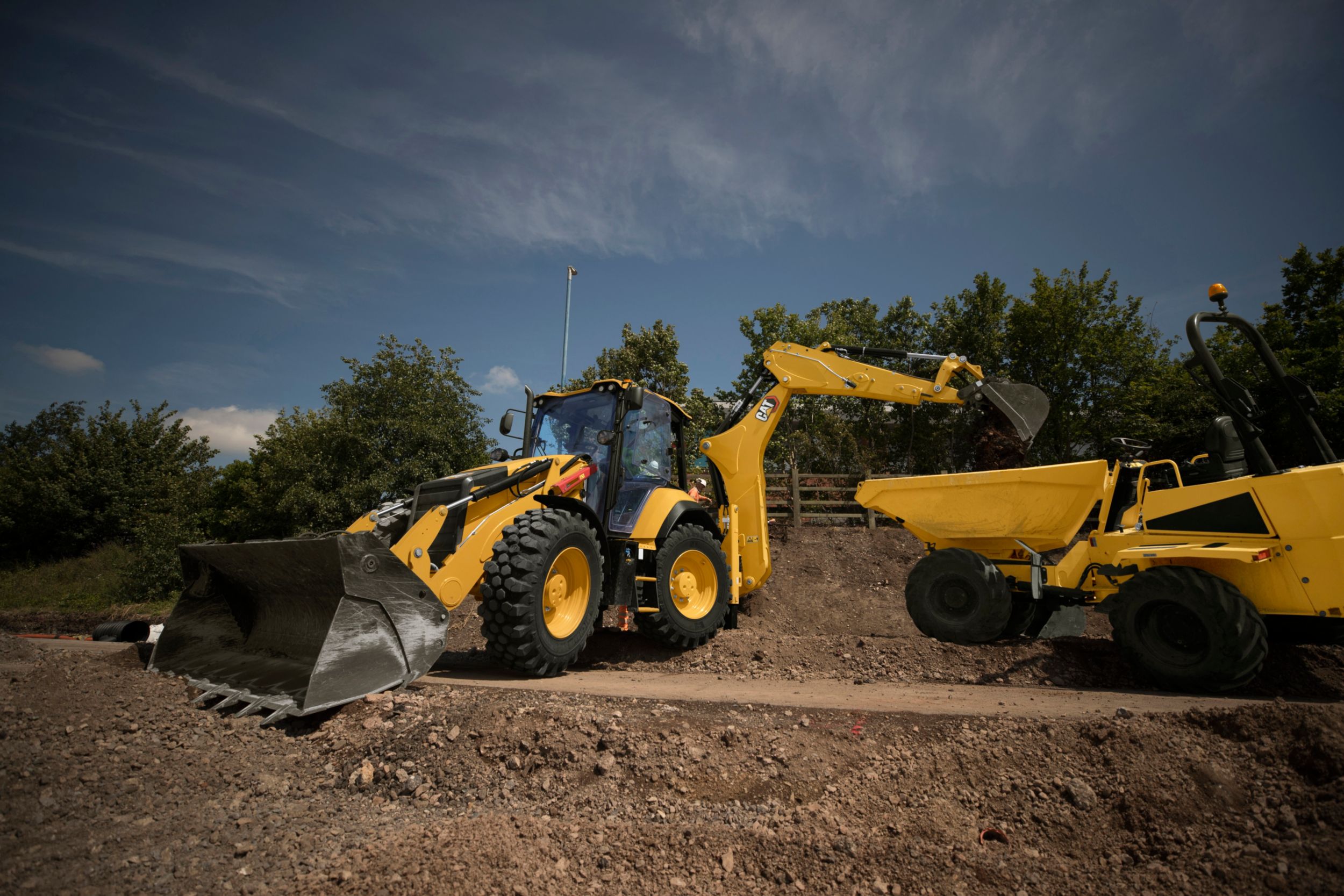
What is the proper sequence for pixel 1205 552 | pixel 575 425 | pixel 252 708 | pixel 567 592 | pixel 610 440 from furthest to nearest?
pixel 575 425 < pixel 610 440 < pixel 567 592 < pixel 1205 552 < pixel 252 708

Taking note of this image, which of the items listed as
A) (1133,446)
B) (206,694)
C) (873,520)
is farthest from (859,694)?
(873,520)

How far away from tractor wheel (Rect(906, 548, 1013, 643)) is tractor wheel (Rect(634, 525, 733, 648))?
6.73 ft

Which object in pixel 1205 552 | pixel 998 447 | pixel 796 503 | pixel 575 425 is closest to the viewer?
pixel 1205 552

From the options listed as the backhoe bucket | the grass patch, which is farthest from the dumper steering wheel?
the grass patch

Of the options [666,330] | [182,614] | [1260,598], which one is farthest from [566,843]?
[666,330]

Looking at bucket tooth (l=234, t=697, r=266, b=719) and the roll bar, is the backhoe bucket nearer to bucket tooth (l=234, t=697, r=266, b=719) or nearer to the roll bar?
the roll bar

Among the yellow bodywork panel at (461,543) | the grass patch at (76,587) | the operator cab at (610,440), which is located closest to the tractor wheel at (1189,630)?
the operator cab at (610,440)

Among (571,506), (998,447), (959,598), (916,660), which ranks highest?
(998,447)

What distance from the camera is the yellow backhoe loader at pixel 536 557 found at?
4.16 m

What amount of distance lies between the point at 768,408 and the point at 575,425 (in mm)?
2483

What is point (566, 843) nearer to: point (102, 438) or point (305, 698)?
point (305, 698)

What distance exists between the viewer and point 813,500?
16.0 metres

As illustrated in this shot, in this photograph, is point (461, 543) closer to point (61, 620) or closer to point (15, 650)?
point (15, 650)

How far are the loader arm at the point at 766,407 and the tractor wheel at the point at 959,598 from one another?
195 centimetres
